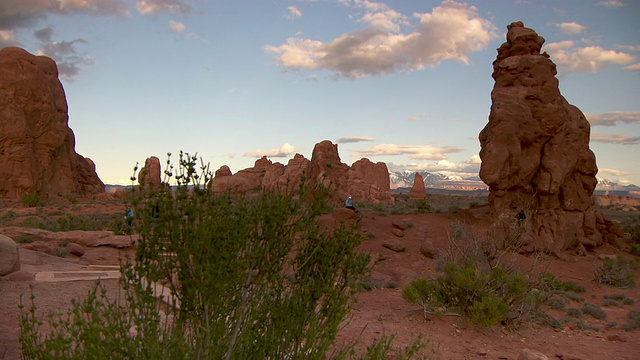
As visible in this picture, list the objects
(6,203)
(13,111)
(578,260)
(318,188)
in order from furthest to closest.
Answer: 1. (13,111)
2. (6,203)
3. (578,260)
4. (318,188)

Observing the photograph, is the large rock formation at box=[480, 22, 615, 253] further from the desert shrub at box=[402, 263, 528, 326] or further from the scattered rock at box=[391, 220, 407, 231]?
the desert shrub at box=[402, 263, 528, 326]

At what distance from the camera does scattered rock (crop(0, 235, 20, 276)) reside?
9359 millimetres

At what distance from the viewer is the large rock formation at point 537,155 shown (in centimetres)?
1869

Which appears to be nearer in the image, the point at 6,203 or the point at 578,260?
the point at 578,260

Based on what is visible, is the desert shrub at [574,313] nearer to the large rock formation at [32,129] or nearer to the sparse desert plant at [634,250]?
the sparse desert plant at [634,250]

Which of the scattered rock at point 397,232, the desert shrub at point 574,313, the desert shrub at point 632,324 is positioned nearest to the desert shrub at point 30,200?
the scattered rock at point 397,232

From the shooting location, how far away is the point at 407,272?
15852 mm

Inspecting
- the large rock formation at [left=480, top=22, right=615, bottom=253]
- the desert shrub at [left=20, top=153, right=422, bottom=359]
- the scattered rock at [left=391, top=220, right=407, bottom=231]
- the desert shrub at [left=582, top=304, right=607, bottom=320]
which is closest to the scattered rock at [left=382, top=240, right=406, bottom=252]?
the scattered rock at [left=391, top=220, right=407, bottom=231]

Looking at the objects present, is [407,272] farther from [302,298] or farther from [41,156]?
[41,156]

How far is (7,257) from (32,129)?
31480 millimetres

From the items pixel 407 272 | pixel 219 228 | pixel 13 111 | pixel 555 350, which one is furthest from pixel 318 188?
pixel 13 111

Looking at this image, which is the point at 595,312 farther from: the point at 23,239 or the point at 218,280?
the point at 23,239

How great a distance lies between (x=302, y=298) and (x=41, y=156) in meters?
39.2

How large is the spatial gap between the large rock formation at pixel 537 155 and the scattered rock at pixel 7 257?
16.3m
